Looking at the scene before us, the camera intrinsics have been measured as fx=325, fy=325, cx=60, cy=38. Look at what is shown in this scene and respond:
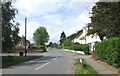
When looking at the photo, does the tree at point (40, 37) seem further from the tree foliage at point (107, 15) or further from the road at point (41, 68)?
the tree foliage at point (107, 15)

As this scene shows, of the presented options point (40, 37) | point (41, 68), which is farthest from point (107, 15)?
point (40, 37)

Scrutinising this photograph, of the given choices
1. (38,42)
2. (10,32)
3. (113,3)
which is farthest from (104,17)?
(38,42)

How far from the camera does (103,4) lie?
89.5 feet

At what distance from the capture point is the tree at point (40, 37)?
176 metres

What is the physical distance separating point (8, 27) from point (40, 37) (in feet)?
445

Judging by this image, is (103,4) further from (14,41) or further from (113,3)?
(14,41)

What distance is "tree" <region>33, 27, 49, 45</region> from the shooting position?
577 ft

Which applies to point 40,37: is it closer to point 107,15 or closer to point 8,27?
point 8,27

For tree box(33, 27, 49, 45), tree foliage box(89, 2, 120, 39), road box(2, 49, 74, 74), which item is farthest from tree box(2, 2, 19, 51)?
tree box(33, 27, 49, 45)

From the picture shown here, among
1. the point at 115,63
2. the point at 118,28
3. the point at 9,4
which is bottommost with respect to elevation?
the point at 115,63

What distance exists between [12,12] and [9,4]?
42.5 inches

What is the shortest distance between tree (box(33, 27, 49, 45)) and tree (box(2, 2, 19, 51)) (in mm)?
131869

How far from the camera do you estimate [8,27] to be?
40688mm

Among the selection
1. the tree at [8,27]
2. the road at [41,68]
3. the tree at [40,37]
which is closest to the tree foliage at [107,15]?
the road at [41,68]
